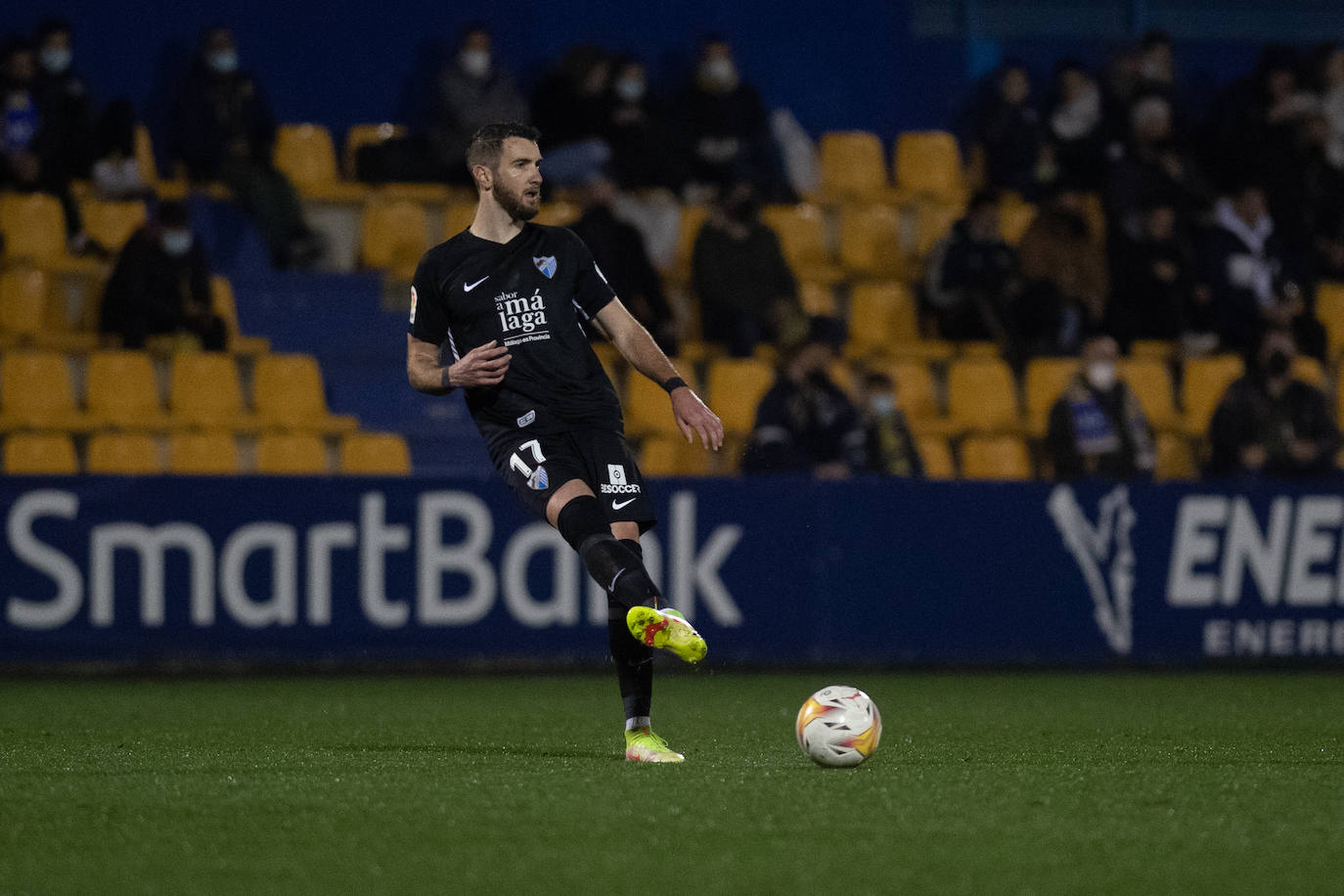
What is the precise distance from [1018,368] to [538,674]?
17.2 ft

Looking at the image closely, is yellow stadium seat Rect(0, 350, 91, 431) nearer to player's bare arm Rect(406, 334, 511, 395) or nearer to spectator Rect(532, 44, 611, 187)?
spectator Rect(532, 44, 611, 187)

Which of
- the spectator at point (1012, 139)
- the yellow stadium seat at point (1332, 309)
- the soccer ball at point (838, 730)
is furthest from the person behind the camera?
the spectator at point (1012, 139)

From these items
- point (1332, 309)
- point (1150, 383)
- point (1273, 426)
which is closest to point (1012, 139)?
point (1150, 383)

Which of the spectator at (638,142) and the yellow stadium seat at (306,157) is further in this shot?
the yellow stadium seat at (306,157)

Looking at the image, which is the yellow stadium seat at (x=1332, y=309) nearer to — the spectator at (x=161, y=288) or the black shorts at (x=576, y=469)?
the spectator at (x=161, y=288)

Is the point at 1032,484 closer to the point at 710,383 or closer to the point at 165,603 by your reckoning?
the point at 710,383

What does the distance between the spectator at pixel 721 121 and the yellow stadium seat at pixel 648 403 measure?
2607 mm

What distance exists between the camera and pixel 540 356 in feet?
23.3

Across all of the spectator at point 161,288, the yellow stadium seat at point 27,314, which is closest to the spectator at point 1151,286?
the spectator at point 161,288

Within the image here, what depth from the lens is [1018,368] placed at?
15.6m

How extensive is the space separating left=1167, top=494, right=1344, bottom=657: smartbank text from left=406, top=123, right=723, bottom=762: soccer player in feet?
22.2

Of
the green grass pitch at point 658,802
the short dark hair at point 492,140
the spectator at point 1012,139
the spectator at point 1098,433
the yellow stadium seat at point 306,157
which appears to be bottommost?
the green grass pitch at point 658,802

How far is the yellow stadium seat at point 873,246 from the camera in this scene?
656 inches

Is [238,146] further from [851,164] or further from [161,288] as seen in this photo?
[851,164]
